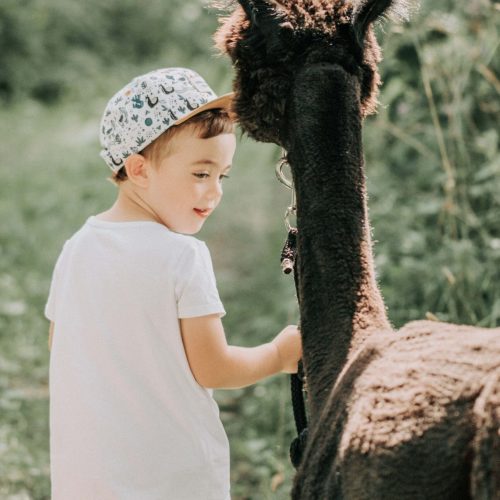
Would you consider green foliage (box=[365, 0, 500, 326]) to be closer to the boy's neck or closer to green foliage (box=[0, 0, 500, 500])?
green foliage (box=[0, 0, 500, 500])

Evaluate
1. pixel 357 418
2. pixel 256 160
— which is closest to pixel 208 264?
pixel 357 418

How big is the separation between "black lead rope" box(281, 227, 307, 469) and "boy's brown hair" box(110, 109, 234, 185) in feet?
1.33

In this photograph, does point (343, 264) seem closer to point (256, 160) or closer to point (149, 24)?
point (256, 160)

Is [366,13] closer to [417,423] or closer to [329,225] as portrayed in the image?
[329,225]

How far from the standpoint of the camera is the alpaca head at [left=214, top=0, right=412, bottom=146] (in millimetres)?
1738

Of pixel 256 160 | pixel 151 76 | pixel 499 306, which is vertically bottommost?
pixel 499 306

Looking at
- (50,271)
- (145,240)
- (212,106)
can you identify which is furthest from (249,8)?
(50,271)

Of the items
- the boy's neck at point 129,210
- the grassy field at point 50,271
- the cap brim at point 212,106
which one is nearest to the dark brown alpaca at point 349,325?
the cap brim at point 212,106

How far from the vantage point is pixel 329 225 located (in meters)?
1.68

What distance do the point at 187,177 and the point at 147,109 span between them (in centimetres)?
21

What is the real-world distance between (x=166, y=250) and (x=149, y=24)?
15476mm

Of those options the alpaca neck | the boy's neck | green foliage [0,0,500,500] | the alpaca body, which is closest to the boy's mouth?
the boy's neck

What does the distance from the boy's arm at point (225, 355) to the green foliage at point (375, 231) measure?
1049 millimetres

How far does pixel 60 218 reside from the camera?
26.1ft
